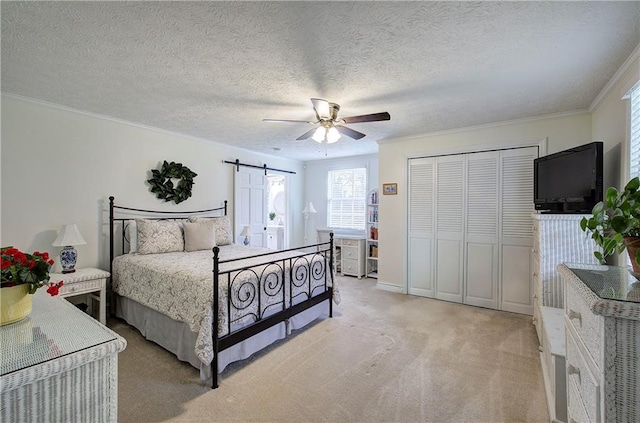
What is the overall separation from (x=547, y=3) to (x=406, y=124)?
2.26 meters

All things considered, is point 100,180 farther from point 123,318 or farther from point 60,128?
point 123,318

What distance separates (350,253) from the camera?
557cm

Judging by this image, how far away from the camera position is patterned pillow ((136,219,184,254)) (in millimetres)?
3430

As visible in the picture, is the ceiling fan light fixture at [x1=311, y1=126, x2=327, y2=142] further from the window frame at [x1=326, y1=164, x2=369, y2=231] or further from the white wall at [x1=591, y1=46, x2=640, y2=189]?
the window frame at [x1=326, y1=164, x2=369, y2=231]

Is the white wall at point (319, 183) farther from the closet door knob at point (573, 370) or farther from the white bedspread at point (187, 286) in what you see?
the closet door knob at point (573, 370)

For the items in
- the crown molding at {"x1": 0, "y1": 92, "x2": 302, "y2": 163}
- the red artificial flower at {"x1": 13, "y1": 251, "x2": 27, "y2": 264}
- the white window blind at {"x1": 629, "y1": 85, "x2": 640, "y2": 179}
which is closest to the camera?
the red artificial flower at {"x1": 13, "y1": 251, "x2": 27, "y2": 264}

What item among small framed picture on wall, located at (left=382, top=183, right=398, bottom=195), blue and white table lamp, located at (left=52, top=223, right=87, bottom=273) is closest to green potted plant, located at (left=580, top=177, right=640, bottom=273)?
small framed picture on wall, located at (left=382, top=183, right=398, bottom=195)

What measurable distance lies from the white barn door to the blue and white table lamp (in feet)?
7.55

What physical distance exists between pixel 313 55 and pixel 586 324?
2.12m

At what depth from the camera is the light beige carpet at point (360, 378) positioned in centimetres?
190

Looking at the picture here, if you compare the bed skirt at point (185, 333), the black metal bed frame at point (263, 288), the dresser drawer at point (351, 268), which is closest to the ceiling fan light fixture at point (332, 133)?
the black metal bed frame at point (263, 288)

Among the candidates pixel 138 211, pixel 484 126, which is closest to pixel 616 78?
pixel 484 126

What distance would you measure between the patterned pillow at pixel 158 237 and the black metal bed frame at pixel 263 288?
0.37m

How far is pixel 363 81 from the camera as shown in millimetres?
2436
